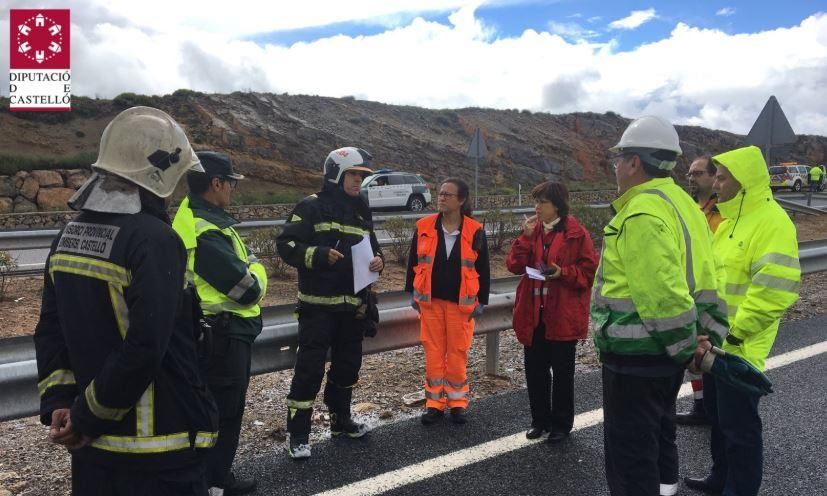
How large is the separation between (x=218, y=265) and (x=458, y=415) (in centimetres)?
209

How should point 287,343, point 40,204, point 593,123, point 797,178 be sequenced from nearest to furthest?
point 287,343 → point 40,204 → point 797,178 → point 593,123

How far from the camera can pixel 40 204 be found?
83.8 ft

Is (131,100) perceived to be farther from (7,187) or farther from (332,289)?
(332,289)

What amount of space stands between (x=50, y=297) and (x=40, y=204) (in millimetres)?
27190

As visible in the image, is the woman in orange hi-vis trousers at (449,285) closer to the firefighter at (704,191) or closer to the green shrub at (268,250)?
the firefighter at (704,191)

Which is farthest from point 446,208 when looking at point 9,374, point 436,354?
point 9,374

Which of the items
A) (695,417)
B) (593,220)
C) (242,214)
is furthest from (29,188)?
(695,417)

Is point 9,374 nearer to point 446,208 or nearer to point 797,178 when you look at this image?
point 446,208

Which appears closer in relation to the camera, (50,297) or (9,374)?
(50,297)

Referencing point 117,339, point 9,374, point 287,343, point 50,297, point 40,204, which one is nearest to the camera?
point 117,339

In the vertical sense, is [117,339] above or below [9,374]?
above

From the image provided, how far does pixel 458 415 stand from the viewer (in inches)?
175

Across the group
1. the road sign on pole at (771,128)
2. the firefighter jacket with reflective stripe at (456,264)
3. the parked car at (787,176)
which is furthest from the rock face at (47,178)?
the parked car at (787,176)

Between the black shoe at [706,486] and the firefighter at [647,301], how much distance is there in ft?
2.83
